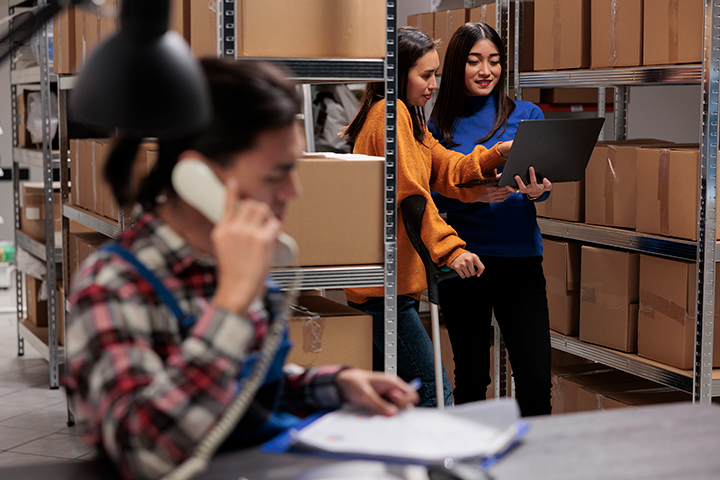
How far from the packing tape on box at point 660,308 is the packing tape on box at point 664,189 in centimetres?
23

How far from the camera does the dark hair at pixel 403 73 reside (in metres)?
2.35

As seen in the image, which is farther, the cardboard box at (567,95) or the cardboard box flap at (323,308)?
the cardboard box at (567,95)

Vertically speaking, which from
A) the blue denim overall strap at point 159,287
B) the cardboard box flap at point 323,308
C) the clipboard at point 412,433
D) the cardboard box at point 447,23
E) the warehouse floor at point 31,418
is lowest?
the warehouse floor at point 31,418

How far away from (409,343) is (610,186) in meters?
1.08

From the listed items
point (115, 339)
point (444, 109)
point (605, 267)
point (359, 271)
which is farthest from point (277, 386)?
point (605, 267)

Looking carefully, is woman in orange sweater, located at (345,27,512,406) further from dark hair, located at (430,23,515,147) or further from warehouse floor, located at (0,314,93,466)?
warehouse floor, located at (0,314,93,466)

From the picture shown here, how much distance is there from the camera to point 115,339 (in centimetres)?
86

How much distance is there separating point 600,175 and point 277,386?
2204mm

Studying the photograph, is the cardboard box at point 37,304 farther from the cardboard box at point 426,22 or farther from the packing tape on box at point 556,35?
the packing tape on box at point 556,35

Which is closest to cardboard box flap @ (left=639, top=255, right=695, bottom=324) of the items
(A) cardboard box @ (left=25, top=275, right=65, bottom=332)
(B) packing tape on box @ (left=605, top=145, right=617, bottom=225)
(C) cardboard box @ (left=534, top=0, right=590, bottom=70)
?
(B) packing tape on box @ (left=605, top=145, right=617, bottom=225)

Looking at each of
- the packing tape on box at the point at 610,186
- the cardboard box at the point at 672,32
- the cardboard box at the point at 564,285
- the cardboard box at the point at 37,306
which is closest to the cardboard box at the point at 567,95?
the cardboard box at the point at 564,285

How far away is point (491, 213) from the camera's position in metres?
2.64

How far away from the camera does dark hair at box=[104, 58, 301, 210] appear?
0.96 metres

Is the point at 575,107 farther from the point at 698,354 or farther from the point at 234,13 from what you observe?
the point at 234,13
